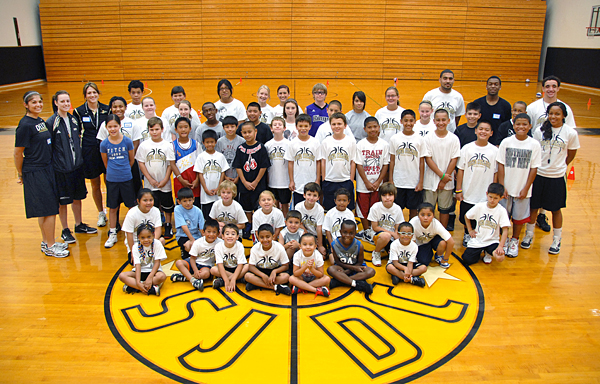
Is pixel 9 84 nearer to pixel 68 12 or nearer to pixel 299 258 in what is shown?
pixel 68 12

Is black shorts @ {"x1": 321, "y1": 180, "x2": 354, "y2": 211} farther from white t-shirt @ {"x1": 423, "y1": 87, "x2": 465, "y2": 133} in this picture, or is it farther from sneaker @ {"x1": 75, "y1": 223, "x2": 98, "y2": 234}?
sneaker @ {"x1": 75, "y1": 223, "x2": 98, "y2": 234}

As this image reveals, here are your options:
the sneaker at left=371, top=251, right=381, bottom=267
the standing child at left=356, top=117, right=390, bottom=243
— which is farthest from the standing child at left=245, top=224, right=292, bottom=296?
the standing child at left=356, top=117, right=390, bottom=243

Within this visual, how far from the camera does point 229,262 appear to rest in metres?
4.32

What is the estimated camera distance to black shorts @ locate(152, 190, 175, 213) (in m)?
5.29

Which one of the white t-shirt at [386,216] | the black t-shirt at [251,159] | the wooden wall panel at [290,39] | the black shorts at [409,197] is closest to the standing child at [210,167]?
the black t-shirt at [251,159]

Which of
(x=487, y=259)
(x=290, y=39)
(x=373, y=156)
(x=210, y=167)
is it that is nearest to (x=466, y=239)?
(x=487, y=259)

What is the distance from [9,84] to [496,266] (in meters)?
21.3

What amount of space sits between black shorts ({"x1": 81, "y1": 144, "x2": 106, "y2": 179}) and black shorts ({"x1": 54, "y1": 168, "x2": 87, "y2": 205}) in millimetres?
172

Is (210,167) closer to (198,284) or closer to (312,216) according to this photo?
(312,216)

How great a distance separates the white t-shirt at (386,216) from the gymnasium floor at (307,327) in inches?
23.0

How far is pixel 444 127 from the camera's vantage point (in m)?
5.05

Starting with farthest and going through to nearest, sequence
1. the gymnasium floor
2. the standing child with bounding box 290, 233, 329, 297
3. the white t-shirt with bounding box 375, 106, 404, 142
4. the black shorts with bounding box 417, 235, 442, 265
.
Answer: the white t-shirt with bounding box 375, 106, 404, 142
the black shorts with bounding box 417, 235, 442, 265
the standing child with bounding box 290, 233, 329, 297
the gymnasium floor

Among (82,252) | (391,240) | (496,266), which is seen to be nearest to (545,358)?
(496,266)

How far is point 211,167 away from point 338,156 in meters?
1.61
